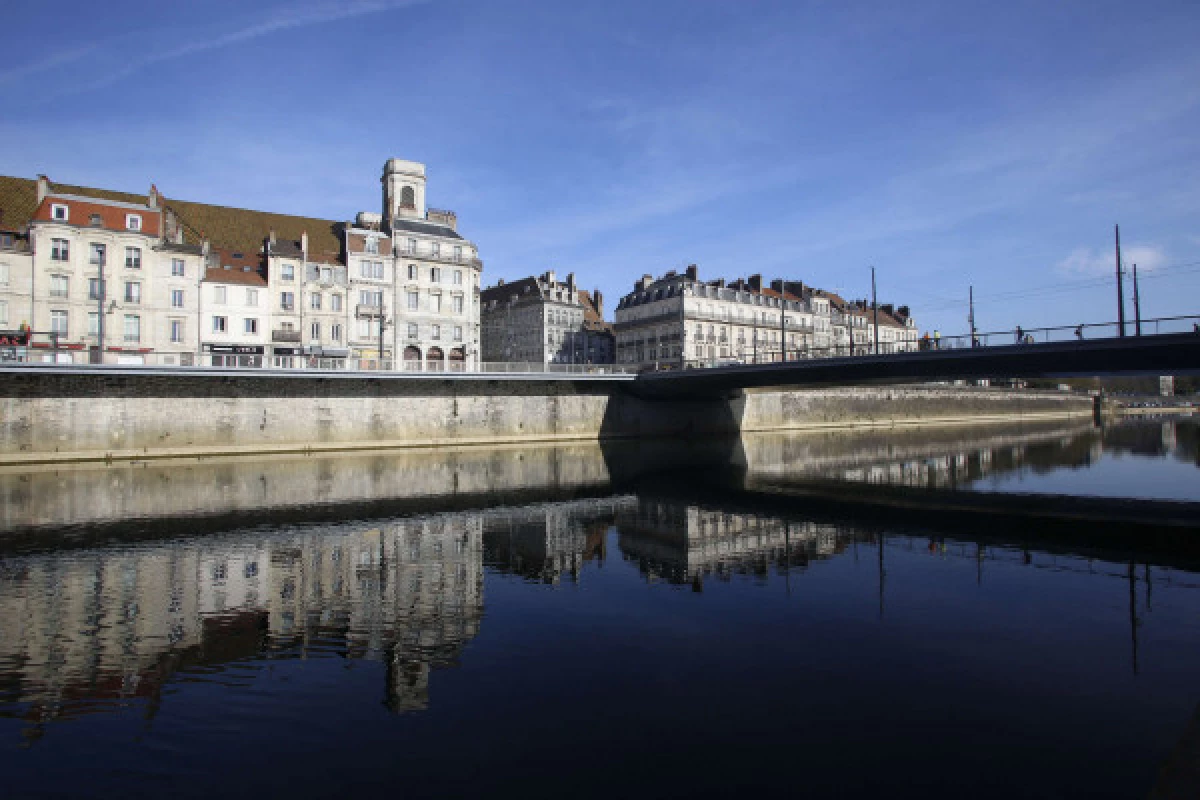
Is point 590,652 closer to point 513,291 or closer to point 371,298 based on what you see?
point 371,298

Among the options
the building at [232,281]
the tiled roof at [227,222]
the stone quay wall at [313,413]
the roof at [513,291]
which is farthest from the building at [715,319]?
the tiled roof at [227,222]

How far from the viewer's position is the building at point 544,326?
3991 inches

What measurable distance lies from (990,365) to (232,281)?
197 ft

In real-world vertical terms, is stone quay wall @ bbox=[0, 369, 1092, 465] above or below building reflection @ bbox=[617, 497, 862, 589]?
above

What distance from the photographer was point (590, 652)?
12258 mm

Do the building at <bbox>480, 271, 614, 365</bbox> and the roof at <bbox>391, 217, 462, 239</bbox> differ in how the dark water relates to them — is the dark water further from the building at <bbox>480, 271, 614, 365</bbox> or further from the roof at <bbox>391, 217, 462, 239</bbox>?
the building at <bbox>480, 271, 614, 365</bbox>

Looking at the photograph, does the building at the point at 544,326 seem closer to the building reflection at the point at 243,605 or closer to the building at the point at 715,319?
the building at the point at 715,319

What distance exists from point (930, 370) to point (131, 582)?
4547cm

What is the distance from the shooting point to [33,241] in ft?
165

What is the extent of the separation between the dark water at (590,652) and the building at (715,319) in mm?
64868

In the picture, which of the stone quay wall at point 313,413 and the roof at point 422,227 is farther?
the roof at point 422,227

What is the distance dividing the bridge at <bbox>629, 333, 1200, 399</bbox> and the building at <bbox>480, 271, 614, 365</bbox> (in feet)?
140

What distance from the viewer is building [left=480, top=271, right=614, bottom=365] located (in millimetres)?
101375

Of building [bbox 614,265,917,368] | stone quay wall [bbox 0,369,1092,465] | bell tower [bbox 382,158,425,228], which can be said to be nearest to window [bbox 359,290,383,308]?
bell tower [bbox 382,158,425,228]
